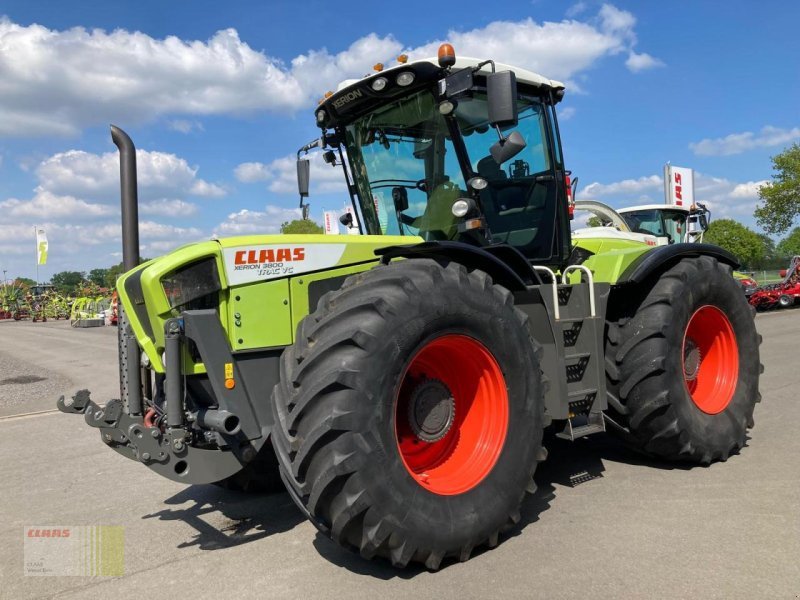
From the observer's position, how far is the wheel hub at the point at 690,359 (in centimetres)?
489

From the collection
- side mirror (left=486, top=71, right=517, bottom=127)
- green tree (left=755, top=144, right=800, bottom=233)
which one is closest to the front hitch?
side mirror (left=486, top=71, right=517, bottom=127)

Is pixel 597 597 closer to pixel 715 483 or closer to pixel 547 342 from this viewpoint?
pixel 547 342

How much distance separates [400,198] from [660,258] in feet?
6.48

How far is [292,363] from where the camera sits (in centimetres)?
298

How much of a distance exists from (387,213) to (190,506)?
8.27 ft

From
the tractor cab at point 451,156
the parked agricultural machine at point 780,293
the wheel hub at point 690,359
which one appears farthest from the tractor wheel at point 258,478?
the parked agricultural machine at point 780,293

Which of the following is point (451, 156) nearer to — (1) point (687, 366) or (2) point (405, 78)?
(2) point (405, 78)

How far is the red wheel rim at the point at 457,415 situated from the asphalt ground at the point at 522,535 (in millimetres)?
455

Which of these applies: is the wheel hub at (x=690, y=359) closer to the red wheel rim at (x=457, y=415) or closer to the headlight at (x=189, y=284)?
the red wheel rim at (x=457, y=415)

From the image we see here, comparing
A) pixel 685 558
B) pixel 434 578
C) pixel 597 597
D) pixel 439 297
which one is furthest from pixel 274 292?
pixel 685 558

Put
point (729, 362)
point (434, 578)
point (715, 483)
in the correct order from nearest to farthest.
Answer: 1. point (434, 578)
2. point (715, 483)
3. point (729, 362)
